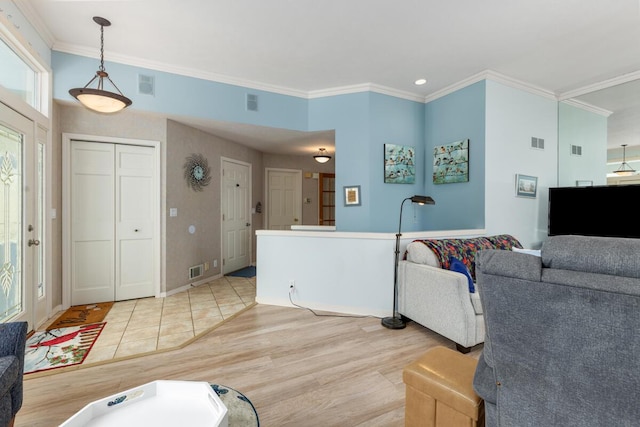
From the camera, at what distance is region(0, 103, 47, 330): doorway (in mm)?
2457

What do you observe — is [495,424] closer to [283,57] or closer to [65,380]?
[65,380]

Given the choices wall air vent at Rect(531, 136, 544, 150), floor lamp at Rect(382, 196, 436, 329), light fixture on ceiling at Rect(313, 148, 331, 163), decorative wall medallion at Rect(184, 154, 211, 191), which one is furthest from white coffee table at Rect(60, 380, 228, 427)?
light fixture on ceiling at Rect(313, 148, 331, 163)

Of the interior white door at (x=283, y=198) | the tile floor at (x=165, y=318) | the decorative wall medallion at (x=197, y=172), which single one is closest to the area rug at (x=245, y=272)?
the tile floor at (x=165, y=318)

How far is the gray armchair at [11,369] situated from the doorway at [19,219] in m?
1.44

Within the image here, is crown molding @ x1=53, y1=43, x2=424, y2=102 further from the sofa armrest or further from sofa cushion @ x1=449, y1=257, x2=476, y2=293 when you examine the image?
sofa cushion @ x1=449, y1=257, x2=476, y2=293

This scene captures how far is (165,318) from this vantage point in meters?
3.21

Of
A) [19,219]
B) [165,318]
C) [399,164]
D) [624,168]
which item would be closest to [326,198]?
[399,164]

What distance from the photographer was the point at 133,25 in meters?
2.81

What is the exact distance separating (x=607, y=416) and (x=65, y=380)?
301 centimetres

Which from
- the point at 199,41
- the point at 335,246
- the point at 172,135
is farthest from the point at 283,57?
the point at 335,246

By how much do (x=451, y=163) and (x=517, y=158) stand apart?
0.84 metres

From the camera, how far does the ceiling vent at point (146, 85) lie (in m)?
3.53

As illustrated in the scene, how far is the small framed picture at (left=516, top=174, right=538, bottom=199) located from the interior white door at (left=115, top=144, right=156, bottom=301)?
197 inches

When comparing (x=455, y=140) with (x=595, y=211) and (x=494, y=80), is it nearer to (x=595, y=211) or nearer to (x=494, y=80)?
(x=494, y=80)
